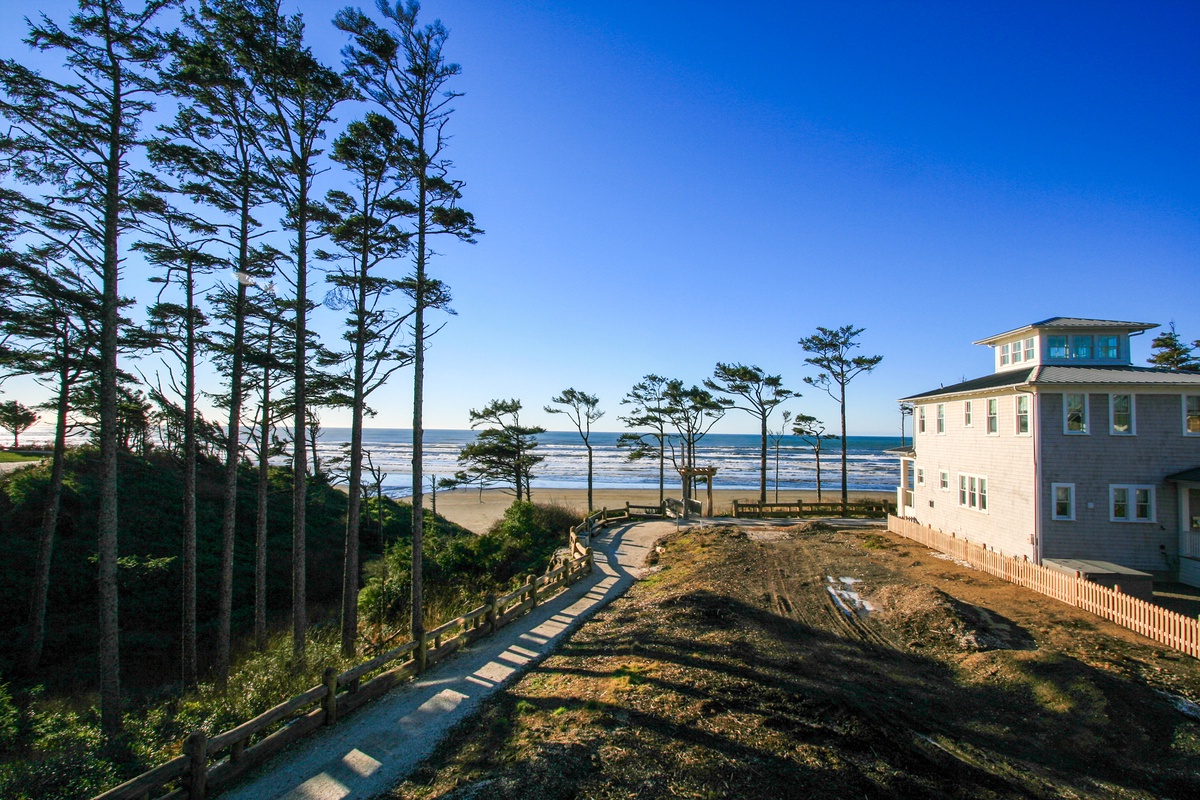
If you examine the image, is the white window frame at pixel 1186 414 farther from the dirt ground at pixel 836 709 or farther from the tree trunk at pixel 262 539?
the tree trunk at pixel 262 539

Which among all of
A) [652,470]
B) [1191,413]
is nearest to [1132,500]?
[1191,413]

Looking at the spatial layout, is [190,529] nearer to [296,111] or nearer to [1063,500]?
[296,111]

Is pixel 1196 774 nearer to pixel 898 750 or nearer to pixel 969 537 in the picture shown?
pixel 898 750

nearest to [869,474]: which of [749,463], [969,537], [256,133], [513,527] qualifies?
[749,463]

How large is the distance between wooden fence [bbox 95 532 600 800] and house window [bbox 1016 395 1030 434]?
60.0 feet

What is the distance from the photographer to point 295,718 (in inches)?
316

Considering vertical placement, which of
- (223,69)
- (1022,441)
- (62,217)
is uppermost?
(223,69)

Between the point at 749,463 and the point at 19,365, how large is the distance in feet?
291

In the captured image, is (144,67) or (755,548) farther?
(755,548)

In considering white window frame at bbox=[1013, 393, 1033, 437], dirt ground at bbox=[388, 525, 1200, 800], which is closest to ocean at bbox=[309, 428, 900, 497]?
white window frame at bbox=[1013, 393, 1033, 437]

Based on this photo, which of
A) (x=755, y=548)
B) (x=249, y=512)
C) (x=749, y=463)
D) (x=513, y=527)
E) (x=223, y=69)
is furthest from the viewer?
(x=749, y=463)

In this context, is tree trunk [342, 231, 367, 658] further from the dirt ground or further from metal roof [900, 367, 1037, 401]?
metal roof [900, 367, 1037, 401]

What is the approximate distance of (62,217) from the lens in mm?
8992

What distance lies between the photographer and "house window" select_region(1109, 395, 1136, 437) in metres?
17.3
